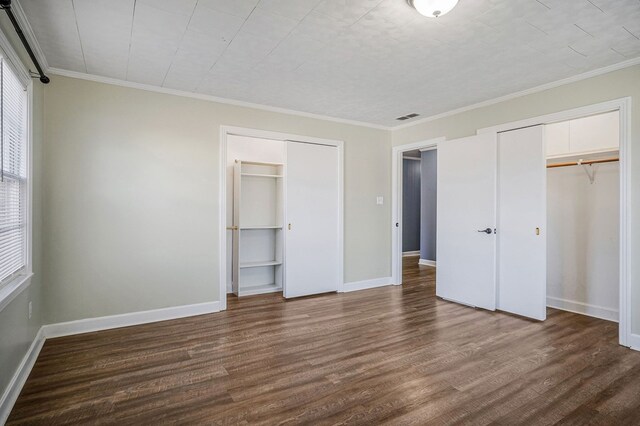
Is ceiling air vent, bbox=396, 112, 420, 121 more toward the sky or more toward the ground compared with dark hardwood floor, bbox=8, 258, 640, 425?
more toward the sky

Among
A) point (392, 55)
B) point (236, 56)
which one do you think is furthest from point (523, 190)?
point (236, 56)

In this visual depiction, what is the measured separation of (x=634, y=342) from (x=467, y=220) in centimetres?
192

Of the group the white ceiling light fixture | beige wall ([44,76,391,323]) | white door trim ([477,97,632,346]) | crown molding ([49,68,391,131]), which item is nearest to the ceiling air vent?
crown molding ([49,68,391,131])

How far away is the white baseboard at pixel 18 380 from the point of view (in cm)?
201

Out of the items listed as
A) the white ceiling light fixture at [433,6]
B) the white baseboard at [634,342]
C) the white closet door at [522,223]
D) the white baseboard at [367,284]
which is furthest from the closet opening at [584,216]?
the white ceiling light fixture at [433,6]

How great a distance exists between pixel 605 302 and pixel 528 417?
2649mm

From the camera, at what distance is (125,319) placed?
11.7 feet

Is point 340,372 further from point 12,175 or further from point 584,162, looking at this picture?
point 584,162

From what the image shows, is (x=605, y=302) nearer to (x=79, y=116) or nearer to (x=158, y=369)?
(x=158, y=369)

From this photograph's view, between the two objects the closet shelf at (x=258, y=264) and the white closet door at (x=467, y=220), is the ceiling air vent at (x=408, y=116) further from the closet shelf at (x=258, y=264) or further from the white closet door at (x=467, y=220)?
the closet shelf at (x=258, y=264)

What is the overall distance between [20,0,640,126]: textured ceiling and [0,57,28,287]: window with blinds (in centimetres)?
55

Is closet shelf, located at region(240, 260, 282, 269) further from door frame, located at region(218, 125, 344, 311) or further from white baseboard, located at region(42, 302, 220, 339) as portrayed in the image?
white baseboard, located at region(42, 302, 220, 339)

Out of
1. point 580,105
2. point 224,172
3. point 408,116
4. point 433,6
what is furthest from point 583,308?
point 224,172

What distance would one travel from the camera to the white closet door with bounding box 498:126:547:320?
147 inches
